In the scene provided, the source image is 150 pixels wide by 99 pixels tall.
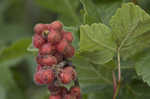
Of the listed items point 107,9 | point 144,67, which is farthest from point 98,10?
point 144,67

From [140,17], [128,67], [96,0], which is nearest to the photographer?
[140,17]

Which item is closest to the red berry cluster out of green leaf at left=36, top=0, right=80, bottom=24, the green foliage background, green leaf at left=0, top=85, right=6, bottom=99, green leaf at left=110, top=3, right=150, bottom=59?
the green foliage background

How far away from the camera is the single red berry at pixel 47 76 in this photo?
1446 mm

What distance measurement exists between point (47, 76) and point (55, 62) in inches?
2.9

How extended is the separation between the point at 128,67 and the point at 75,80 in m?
0.39

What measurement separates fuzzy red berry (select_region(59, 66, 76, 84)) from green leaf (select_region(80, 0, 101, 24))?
277 mm

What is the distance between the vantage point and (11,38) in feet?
13.2

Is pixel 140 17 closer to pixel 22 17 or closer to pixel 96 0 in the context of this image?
pixel 96 0

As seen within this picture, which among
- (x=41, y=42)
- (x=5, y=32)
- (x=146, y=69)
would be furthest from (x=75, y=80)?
(x=5, y=32)

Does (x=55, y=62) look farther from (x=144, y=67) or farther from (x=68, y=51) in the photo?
(x=144, y=67)

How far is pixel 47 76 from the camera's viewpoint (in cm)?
145

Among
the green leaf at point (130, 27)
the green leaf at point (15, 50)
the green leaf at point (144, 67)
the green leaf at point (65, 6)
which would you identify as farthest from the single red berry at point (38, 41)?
the green leaf at point (15, 50)

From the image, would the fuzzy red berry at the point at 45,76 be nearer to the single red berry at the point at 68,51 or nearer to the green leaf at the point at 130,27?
the single red berry at the point at 68,51

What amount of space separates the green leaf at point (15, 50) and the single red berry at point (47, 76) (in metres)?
1.44
